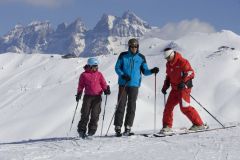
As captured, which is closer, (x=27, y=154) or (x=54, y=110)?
(x=27, y=154)

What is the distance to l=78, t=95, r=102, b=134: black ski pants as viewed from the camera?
1306 cm

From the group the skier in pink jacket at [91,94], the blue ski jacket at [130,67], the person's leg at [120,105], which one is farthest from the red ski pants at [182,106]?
the skier in pink jacket at [91,94]

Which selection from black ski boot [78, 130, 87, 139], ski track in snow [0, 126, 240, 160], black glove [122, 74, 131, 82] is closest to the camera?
ski track in snow [0, 126, 240, 160]

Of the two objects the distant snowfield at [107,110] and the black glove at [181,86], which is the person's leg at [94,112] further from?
the black glove at [181,86]

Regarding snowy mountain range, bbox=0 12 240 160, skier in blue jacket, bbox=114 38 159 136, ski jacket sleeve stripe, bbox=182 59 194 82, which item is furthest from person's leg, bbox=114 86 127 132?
ski jacket sleeve stripe, bbox=182 59 194 82

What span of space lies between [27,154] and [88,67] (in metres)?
3.81

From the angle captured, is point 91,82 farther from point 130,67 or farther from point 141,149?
point 141,149

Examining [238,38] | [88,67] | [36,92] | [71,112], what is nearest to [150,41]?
[238,38]

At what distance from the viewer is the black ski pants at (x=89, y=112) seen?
13.1 metres

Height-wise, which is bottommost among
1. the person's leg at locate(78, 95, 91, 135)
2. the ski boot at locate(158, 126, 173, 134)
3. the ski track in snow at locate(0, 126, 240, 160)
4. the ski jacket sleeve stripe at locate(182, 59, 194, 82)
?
the ski track in snow at locate(0, 126, 240, 160)

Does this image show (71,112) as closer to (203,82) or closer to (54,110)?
(54,110)

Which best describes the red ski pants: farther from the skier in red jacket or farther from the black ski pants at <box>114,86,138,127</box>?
the black ski pants at <box>114,86,138,127</box>

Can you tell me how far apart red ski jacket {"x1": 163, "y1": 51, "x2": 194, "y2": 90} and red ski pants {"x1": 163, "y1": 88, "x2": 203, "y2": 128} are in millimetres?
226

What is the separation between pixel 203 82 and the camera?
43.1 m
